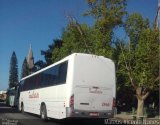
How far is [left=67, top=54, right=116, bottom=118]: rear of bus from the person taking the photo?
19.0m

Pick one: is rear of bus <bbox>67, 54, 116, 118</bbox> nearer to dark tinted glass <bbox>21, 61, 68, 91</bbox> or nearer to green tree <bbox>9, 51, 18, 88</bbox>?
dark tinted glass <bbox>21, 61, 68, 91</bbox>

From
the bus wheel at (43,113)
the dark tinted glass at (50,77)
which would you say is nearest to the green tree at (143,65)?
the dark tinted glass at (50,77)

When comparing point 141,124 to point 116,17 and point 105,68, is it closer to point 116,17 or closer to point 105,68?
point 105,68

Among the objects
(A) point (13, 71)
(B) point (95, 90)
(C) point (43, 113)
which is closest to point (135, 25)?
(C) point (43, 113)

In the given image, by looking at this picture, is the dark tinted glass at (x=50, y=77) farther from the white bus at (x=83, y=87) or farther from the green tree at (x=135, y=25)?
the green tree at (x=135, y=25)

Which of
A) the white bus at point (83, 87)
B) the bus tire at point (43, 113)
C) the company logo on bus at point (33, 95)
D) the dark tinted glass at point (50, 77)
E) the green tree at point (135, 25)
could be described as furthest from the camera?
the green tree at point (135, 25)

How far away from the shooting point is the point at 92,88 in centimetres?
1948

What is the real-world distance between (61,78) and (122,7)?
10088mm

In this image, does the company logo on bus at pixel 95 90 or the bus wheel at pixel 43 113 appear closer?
the company logo on bus at pixel 95 90

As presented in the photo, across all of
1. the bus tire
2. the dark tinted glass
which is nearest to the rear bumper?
the dark tinted glass

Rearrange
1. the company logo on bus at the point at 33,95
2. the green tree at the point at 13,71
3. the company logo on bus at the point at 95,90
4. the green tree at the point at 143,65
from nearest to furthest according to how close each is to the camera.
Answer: the company logo on bus at the point at 95,90 → the company logo on bus at the point at 33,95 → the green tree at the point at 143,65 → the green tree at the point at 13,71

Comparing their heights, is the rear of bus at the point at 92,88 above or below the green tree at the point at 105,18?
below

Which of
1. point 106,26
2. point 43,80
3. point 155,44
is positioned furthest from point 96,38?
point 43,80

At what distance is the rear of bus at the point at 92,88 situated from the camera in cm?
1902
